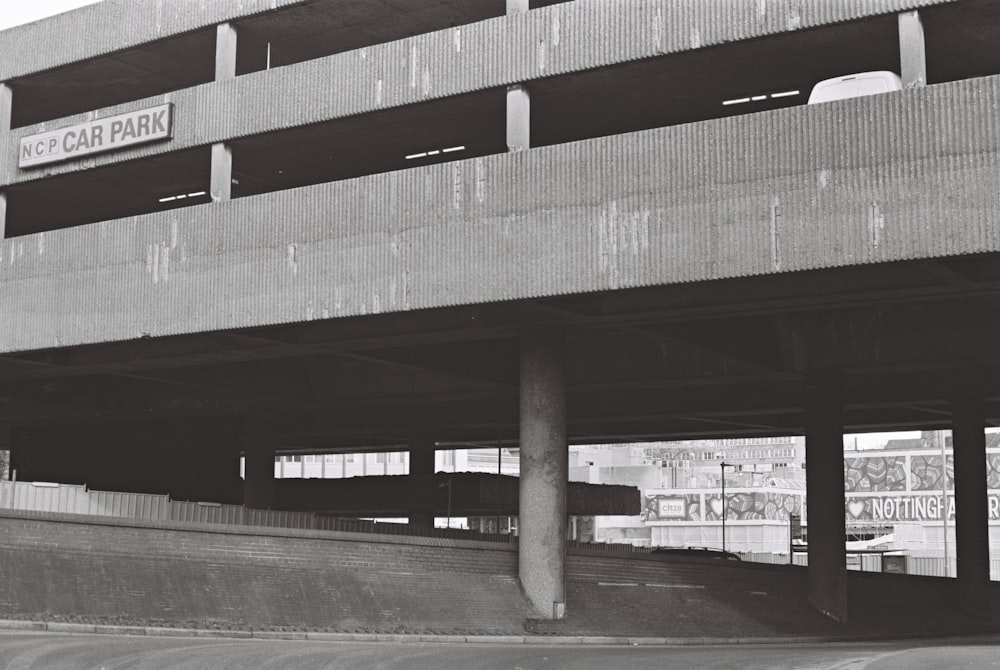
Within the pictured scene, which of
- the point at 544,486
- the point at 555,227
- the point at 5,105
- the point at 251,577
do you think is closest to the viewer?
the point at 251,577

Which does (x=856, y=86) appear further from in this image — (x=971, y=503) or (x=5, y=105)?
(x=5, y=105)

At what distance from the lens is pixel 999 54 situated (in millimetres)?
33125

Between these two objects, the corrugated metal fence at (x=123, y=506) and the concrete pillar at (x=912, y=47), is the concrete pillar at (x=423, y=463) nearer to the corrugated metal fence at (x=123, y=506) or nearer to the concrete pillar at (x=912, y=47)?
the corrugated metal fence at (x=123, y=506)

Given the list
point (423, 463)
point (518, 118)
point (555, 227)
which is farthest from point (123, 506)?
point (423, 463)

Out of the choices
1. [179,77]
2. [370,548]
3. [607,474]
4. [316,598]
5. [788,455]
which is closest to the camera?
[316,598]

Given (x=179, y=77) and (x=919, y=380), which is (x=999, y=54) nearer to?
(x=919, y=380)

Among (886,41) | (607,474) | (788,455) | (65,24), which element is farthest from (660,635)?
(788,455)

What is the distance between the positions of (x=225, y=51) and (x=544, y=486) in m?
16.1

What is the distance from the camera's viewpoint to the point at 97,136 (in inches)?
1558

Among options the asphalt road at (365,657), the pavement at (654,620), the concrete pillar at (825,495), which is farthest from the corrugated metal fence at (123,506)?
the concrete pillar at (825,495)

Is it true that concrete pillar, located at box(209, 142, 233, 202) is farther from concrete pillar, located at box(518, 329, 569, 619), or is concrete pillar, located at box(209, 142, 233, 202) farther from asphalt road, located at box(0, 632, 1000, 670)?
asphalt road, located at box(0, 632, 1000, 670)

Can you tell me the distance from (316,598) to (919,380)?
24891mm

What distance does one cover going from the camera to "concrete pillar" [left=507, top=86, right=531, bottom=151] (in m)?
32.9

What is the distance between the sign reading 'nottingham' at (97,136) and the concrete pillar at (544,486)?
1365 centimetres
